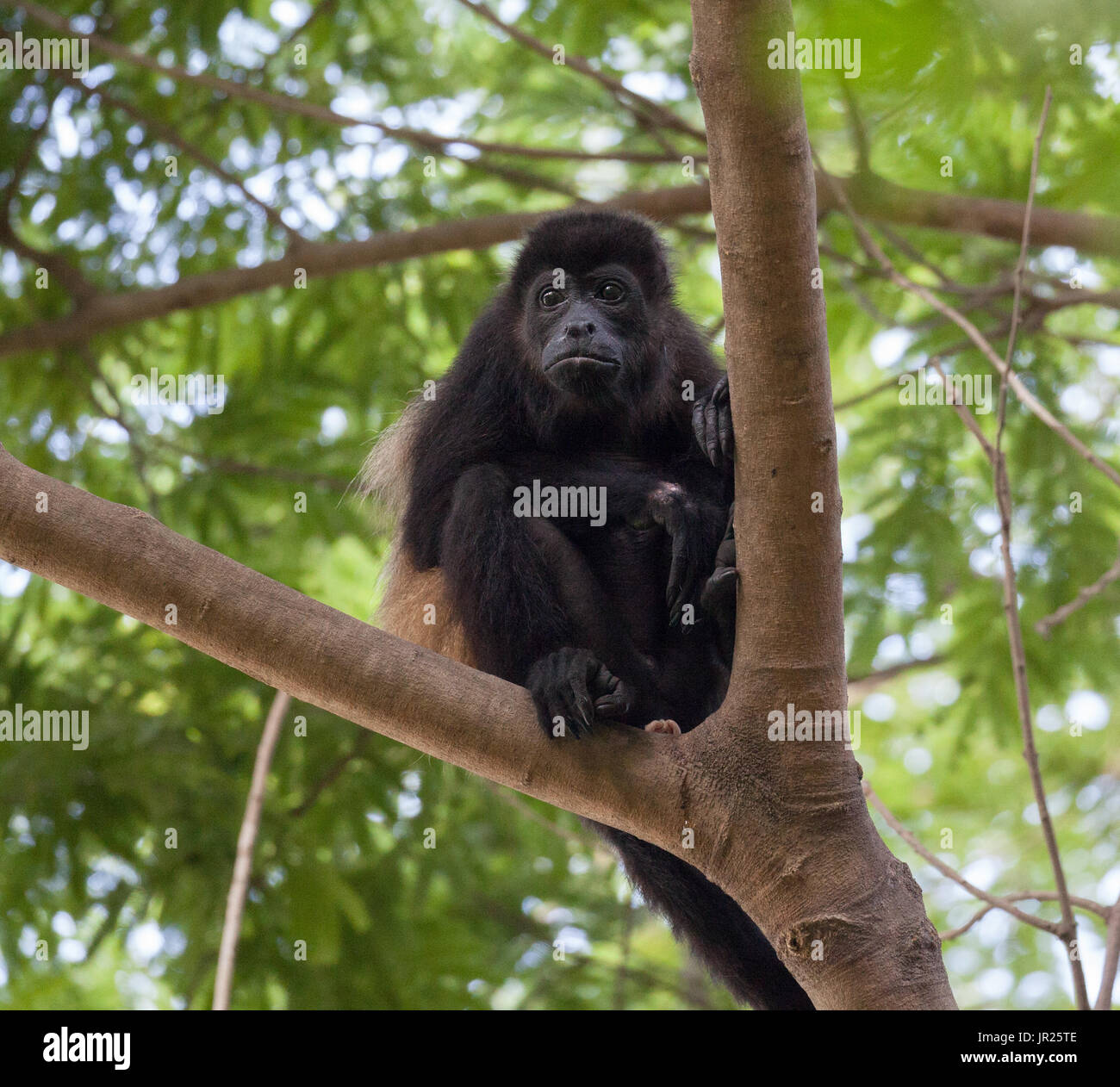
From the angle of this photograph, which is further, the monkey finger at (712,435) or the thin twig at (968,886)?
the monkey finger at (712,435)

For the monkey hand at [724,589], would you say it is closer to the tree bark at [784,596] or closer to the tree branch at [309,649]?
the tree bark at [784,596]

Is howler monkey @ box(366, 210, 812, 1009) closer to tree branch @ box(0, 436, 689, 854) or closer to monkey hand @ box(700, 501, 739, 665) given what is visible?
A: monkey hand @ box(700, 501, 739, 665)

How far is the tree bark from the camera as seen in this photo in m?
2.96

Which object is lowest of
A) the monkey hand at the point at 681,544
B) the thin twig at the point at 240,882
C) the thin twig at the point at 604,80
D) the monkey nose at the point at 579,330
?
the thin twig at the point at 240,882

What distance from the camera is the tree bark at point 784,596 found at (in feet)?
9.71

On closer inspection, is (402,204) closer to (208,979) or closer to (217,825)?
(217,825)

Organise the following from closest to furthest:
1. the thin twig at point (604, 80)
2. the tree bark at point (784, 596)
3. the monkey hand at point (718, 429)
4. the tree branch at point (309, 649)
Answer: the tree bark at point (784, 596) < the tree branch at point (309, 649) < the monkey hand at point (718, 429) < the thin twig at point (604, 80)

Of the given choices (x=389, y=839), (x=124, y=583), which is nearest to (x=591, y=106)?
(x=389, y=839)

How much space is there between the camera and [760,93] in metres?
2.91

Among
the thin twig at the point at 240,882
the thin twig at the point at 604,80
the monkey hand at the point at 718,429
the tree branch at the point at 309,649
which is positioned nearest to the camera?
the tree branch at the point at 309,649

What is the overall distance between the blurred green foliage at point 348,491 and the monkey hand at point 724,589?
245cm

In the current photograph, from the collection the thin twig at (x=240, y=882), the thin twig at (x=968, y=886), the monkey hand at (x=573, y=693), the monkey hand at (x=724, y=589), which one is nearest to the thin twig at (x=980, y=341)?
the monkey hand at (x=724, y=589)

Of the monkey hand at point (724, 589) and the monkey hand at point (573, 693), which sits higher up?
the monkey hand at point (724, 589)

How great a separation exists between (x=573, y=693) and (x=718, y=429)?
106 centimetres
